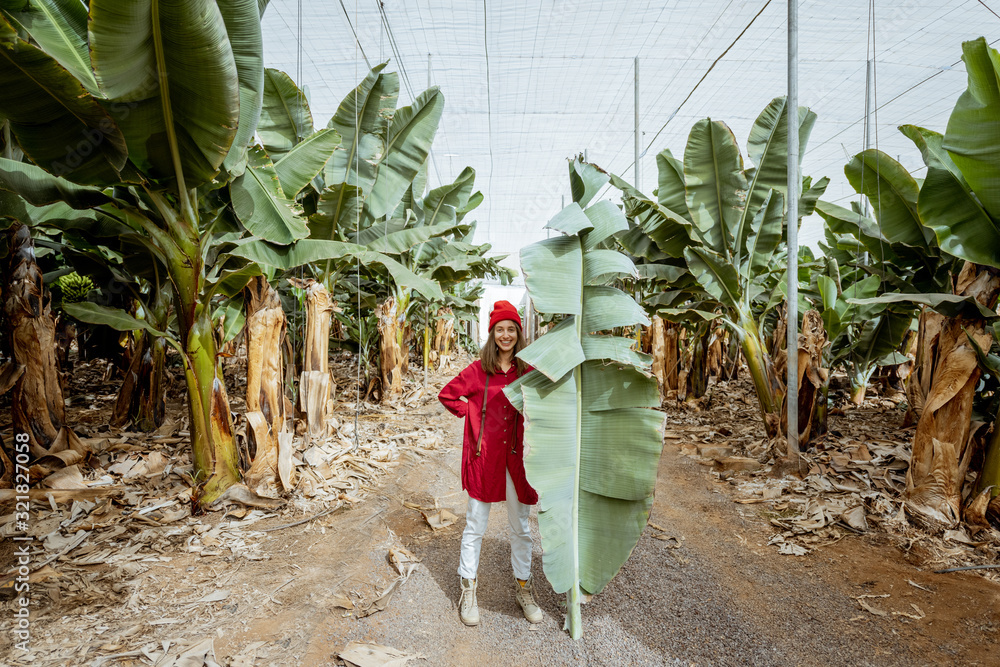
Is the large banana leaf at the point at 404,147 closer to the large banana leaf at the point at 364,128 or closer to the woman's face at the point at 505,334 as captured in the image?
the large banana leaf at the point at 364,128

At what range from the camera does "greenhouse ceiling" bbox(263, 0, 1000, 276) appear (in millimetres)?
6141

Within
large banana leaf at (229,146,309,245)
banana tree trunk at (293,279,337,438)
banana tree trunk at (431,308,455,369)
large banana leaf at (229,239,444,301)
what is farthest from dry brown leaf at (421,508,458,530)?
banana tree trunk at (431,308,455,369)

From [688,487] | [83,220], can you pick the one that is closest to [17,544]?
[83,220]

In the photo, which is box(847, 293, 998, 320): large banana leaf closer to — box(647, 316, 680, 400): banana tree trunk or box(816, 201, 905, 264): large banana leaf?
box(816, 201, 905, 264): large banana leaf

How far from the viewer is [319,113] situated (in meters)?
9.33

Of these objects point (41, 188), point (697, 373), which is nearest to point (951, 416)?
point (697, 373)

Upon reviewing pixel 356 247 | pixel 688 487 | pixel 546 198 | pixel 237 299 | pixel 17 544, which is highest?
pixel 546 198

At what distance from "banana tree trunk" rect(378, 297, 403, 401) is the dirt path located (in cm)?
419

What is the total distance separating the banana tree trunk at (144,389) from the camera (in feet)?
16.5

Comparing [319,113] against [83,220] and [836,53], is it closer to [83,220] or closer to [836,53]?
[83,220]

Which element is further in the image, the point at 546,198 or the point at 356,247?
the point at 546,198

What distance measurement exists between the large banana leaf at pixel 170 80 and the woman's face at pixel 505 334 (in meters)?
1.91

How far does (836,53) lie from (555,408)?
829 cm

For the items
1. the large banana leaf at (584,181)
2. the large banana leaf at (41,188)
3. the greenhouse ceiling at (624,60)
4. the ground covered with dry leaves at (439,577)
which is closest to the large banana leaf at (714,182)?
the greenhouse ceiling at (624,60)
